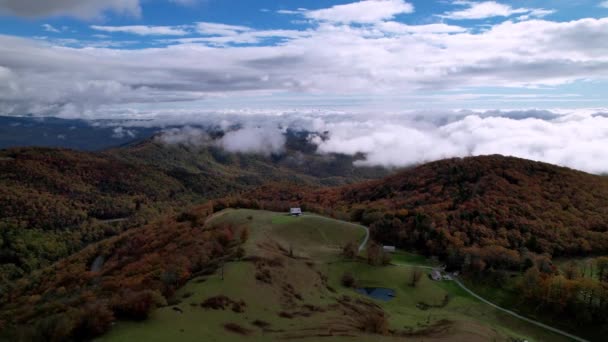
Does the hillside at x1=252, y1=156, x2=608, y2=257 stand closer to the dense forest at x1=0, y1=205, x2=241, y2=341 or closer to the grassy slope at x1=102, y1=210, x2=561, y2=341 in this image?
the grassy slope at x1=102, y1=210, x2=561, y2=341

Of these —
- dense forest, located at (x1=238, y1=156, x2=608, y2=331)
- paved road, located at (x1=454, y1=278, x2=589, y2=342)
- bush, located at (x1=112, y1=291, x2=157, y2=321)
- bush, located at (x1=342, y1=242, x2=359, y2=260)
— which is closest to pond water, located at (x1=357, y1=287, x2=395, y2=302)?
bush, located at (x1=342, y1=242, x2=359, y2=260)

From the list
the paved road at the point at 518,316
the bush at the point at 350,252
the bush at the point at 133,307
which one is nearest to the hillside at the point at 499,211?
the paved road at the point at 518,316

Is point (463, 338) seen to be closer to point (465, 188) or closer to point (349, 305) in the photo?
point (349, 305)

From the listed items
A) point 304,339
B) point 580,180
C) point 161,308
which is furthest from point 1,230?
point 580,180

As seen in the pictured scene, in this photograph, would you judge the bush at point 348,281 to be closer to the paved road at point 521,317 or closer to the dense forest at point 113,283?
the dense forest at point 113,283

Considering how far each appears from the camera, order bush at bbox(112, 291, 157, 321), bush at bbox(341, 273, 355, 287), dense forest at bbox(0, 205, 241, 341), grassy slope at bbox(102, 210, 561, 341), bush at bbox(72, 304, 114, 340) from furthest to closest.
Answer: bush at bbox(341, 273, 355, 287)
grassy slope at bbox(102, 210, 561, 341)
bush at bbox(112, 291, 157, 321)
dense forest at bbox(0, 205, 241, 341)
bush at bbox(72, 304, 114, 340)
